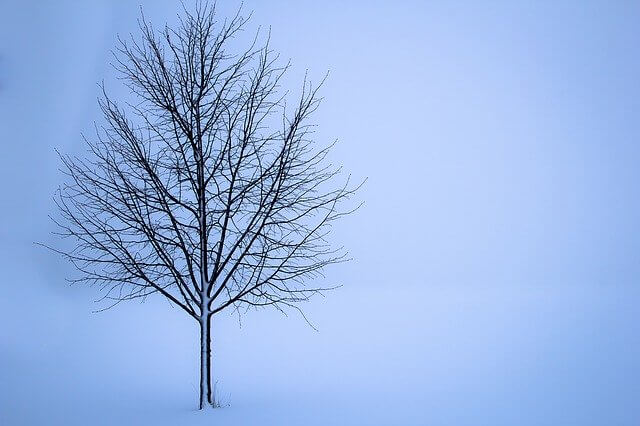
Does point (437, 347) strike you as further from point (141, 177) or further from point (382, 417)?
point (141, 177)

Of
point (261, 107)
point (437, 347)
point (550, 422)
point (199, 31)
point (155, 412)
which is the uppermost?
point (199, 31)

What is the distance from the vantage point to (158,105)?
29.1 ft

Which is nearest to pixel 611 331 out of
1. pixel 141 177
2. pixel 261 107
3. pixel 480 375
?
pixel 480 375

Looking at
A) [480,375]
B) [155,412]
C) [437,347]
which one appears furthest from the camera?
[437,347]

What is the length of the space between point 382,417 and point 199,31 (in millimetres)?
6834

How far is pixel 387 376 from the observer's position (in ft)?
36.9

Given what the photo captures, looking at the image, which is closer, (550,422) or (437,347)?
(550,422)

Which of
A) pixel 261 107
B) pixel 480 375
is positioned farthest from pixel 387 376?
pixel 261 107

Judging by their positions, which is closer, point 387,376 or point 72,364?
point 387,376

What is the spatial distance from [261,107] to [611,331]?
1343 centimetres

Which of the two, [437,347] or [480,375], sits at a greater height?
[437,347]

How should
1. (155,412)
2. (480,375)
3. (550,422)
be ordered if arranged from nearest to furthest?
(550,422), (155,412), (480,375)

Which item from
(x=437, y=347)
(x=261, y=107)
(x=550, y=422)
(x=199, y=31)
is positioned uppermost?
(x=199, y=31)

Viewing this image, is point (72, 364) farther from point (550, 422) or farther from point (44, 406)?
point (550, 422)
